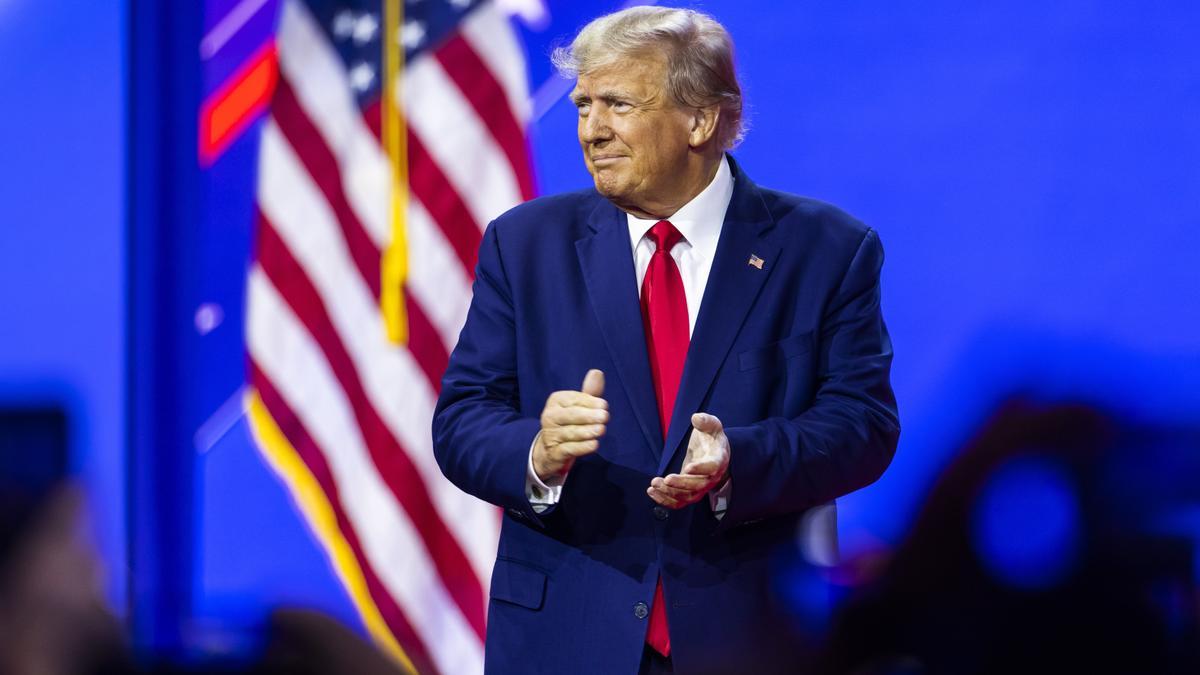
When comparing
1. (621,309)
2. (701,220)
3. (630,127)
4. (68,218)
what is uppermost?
(68,218)

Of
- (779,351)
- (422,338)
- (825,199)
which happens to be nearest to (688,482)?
(779,351)

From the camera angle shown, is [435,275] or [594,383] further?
[435,275]

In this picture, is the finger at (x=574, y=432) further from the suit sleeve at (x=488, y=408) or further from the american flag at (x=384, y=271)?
the american flag at (x=384, y=271)

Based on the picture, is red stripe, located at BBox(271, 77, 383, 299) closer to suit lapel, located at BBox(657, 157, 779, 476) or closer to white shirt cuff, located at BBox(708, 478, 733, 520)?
suit lapel, located at BBox(657, 157, 779, 476)

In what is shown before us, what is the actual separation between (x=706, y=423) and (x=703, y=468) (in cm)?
5

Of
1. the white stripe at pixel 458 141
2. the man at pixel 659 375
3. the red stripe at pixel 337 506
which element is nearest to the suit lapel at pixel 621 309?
the man at pixel 659 375

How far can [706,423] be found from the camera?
4.32ft

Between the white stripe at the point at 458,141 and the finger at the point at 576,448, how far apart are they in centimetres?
137

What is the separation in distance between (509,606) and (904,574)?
2.65 feet

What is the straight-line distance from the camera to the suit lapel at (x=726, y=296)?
57.1 inches

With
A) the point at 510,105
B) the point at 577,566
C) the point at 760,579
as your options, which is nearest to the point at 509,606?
the point at 577,566

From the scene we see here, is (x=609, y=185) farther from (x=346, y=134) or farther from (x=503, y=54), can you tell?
(x=346, y=134)

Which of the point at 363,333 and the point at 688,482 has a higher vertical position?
the point at 363,333

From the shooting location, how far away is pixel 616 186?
5.06 feet
